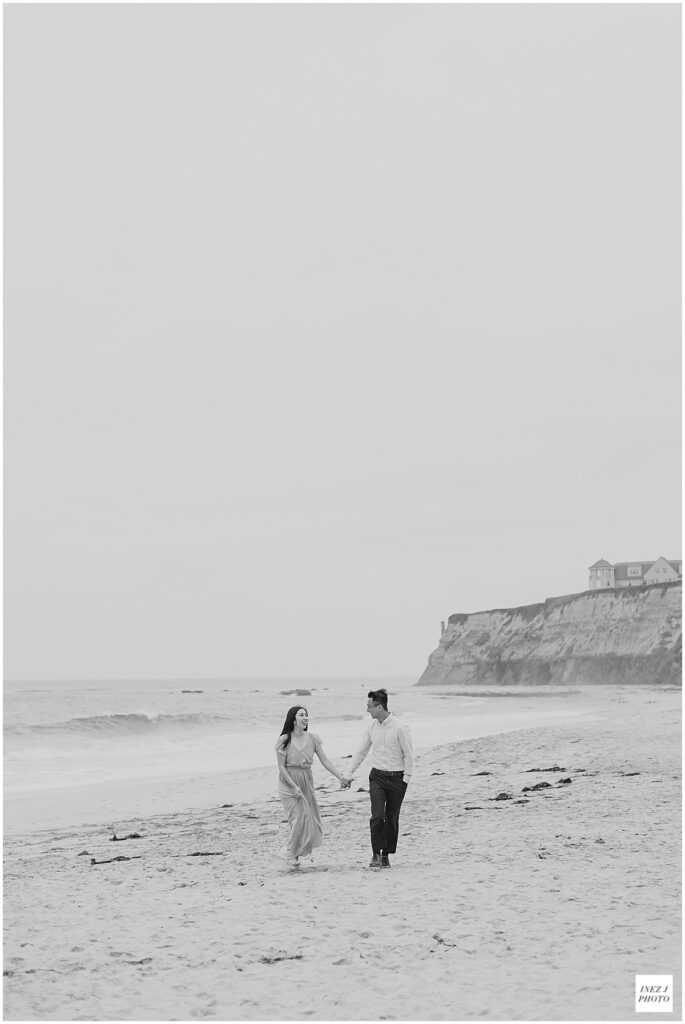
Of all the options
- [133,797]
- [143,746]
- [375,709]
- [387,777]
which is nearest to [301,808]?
[387,777]

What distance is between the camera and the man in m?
9.45

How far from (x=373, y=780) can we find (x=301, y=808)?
74 cm

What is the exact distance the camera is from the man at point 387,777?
31.0 ft

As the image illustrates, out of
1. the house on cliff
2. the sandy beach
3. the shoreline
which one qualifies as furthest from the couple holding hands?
the house on cliff

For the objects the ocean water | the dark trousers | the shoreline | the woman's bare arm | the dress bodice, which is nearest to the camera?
the dark trousers

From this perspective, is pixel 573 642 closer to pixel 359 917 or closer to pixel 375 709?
pixel 375 709

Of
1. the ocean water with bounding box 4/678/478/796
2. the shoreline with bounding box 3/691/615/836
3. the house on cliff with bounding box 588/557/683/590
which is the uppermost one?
the house on cliff with bounding box 588/557/683/590

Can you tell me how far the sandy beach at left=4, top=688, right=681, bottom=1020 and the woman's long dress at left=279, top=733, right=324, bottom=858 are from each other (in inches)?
10.5

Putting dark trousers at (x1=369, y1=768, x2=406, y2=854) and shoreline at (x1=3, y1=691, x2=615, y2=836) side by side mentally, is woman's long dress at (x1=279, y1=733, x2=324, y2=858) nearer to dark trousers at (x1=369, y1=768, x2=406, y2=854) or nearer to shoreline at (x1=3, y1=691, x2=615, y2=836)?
dark trousers at (x1=369, y1=768, x2=406, y2=854)

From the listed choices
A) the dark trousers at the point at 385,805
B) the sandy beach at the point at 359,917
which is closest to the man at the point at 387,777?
the dark trousers at the point at 385,805

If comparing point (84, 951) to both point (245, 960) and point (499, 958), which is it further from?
point (499, 958)

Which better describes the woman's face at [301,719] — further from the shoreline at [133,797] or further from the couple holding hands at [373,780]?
the shoreline at [133,797]

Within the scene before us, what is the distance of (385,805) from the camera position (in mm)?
9523

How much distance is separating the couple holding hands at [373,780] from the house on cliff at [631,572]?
112 metres
